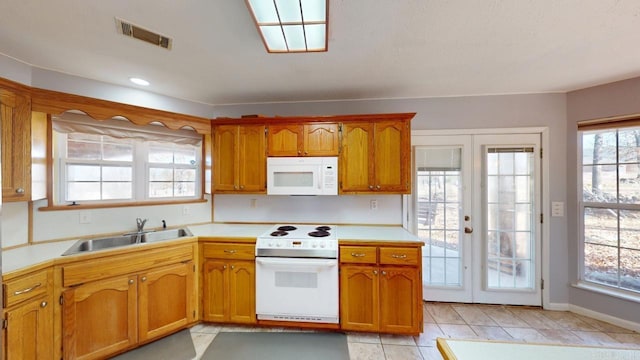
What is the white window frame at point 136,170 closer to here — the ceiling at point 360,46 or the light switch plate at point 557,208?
the ceiling at point 360,46

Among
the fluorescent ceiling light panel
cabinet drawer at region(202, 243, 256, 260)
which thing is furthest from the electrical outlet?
the fluorescent ceiling light panel

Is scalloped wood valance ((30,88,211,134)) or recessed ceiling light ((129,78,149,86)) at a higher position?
recessed ceiling light ((129,78,149,86))

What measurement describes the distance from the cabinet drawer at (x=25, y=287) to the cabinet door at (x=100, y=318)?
162 mm

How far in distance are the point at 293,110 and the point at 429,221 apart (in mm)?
2156

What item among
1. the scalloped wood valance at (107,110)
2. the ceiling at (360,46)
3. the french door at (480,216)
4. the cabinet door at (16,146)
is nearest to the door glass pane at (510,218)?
the french door at (480,216)

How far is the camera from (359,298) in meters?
2.22

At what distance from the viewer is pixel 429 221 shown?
9.37ft

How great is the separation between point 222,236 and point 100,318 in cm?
105

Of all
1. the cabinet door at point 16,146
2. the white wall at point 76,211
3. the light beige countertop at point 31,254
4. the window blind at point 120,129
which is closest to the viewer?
the light beige countertop at point 31,254

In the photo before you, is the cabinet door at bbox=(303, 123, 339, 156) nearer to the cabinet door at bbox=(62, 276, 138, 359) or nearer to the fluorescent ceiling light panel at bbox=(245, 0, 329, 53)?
the fluorescent ceiling light panel at bbox=(245, 0, 329, 53)

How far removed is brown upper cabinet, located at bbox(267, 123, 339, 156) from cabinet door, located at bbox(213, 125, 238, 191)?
0.43 metres

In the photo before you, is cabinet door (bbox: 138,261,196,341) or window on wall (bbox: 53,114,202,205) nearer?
cabinet door (bbox: 138,261,196,341)

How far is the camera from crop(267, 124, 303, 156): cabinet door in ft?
8.64

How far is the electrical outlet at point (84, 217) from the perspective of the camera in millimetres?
2201
